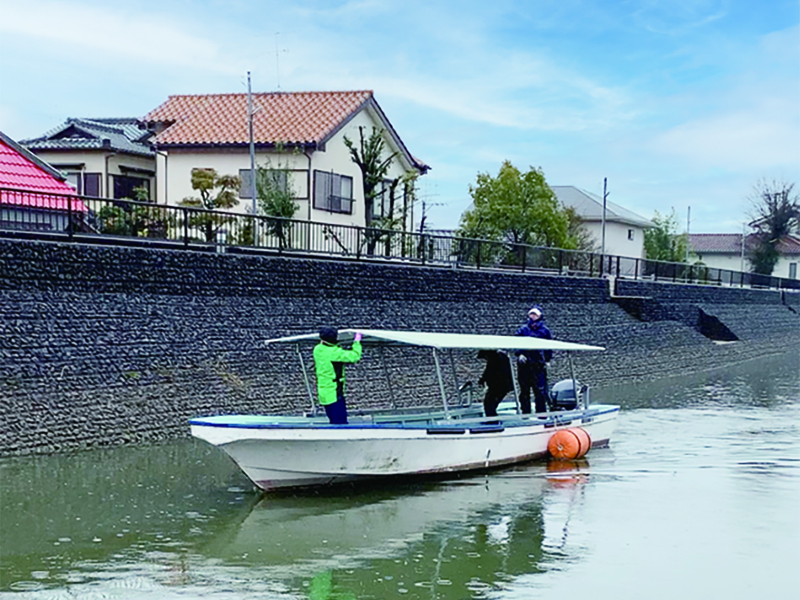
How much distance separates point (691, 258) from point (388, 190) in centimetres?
5171

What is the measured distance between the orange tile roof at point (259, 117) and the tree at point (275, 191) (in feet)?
3.53

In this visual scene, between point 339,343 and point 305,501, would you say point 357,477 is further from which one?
point 339,343

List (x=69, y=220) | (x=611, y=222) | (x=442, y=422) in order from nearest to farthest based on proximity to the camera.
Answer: (x=442, y=422) < (x=69, y=220) < (x=611, y=222)

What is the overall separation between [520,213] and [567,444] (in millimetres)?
30548

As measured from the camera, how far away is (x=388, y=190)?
124 ft

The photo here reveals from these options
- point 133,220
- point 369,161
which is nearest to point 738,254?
point 369,161

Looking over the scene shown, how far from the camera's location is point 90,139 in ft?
114

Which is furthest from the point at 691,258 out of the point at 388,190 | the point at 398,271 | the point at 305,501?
the point at 305,501

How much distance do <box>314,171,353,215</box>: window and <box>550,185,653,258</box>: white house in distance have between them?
2500cm

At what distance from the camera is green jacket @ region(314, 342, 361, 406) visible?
41.8 feet

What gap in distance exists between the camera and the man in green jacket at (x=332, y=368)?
1275cm

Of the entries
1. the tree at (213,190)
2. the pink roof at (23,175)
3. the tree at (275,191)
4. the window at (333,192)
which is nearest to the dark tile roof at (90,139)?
the tree at (213,190)

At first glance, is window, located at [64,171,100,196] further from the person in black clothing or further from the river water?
the person in black clothing

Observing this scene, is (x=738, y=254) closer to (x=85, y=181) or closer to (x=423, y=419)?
(x=85, y=181)
